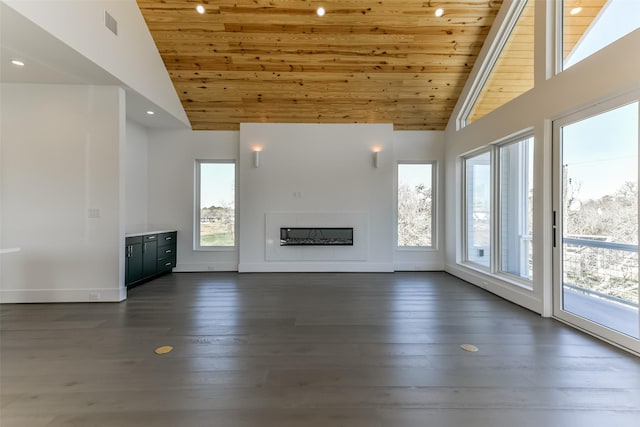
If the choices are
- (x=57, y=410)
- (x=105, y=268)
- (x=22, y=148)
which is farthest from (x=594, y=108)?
(x=22, y=148)

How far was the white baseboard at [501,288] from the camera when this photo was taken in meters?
3.70

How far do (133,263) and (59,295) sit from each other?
3.13ft

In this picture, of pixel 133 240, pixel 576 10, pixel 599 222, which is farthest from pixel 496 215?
pixel 133 240

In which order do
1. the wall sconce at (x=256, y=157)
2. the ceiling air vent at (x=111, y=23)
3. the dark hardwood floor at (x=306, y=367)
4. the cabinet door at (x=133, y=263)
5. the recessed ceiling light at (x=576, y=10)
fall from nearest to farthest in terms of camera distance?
the dark hardwood floor at (x=306, y=367)
the recessed ceiling light at (x=576, y=10)
the ceiling air vent at (x=111, y=23)
the cabinet door at (x=133, y=263)
the wall sconce at (x=256, y=157)

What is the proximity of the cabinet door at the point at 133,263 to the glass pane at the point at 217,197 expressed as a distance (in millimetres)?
1609

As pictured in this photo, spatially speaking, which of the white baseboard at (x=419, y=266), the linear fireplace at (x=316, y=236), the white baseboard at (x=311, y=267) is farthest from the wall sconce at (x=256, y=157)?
the white baseboard at (x=419, y=266)

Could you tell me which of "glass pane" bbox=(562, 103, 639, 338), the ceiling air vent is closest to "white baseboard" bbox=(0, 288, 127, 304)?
the ceiling air vent

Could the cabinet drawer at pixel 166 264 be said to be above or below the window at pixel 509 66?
below

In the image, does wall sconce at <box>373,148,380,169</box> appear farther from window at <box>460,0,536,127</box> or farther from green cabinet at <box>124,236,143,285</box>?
green cabinet at <box>124,236,143,285</box>

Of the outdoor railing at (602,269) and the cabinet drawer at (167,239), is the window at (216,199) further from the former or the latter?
the outdoor railing at (602,269)

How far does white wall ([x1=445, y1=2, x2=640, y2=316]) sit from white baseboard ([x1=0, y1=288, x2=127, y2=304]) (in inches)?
214

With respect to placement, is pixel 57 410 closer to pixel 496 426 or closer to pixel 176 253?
pixel 496 426

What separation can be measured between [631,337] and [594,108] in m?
2.16

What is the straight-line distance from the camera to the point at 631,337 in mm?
2637
